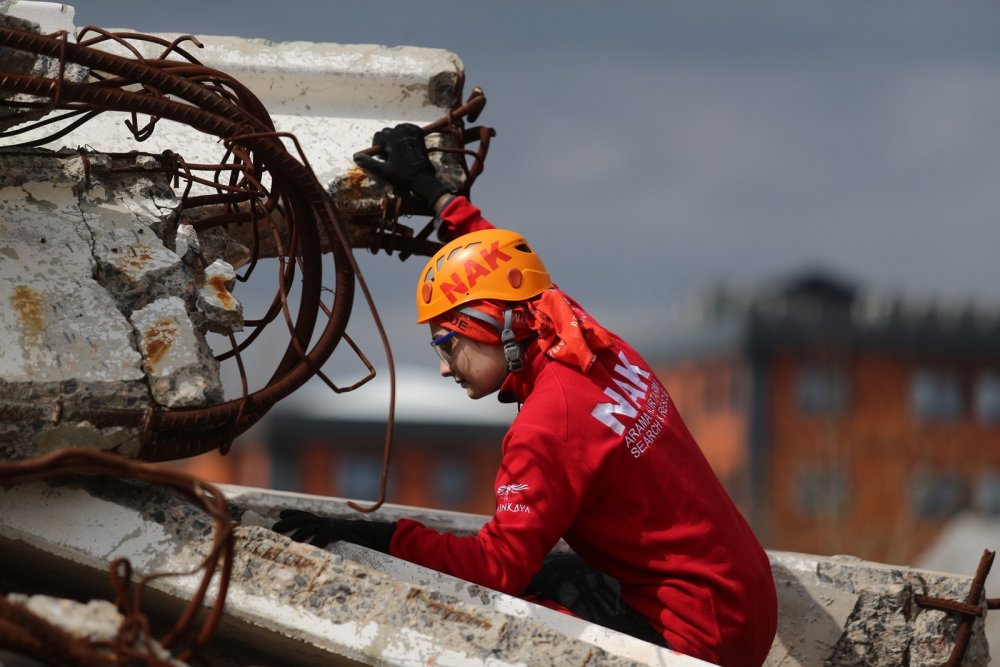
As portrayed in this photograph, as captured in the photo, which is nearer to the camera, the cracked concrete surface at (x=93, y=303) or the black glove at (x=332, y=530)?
the cracked concrete surface at (x=93, y=303)

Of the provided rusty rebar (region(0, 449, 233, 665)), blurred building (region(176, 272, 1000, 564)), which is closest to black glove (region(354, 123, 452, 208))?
rusty rebar (region(0, 449, 233, 665))

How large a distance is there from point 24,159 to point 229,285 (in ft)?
2.12

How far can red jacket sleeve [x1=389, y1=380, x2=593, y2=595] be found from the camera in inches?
134

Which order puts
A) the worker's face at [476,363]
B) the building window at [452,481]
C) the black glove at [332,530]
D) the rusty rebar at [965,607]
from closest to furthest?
1. the black glove at [332,530]
2. the worker's face at [476,363]
3. the rusty rebar at [965,607]
4. the building window at [452,481]

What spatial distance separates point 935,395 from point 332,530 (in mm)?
Answer: 42290

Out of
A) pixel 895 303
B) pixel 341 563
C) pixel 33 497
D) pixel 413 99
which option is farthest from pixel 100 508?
pixel 895 303

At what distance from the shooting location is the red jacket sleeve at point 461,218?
4410 mm

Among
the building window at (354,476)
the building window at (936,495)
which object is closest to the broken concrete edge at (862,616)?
the building window at (936,495)

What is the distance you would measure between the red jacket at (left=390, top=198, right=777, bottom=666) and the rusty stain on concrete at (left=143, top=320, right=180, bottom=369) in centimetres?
76

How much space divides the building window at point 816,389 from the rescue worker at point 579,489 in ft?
130

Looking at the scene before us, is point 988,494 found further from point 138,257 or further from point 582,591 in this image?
point 138,257

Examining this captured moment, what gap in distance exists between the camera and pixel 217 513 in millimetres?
2529

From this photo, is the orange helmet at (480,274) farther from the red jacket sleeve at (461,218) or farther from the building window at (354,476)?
the building window at (354,476)

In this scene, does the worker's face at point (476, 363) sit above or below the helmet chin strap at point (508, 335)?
below
